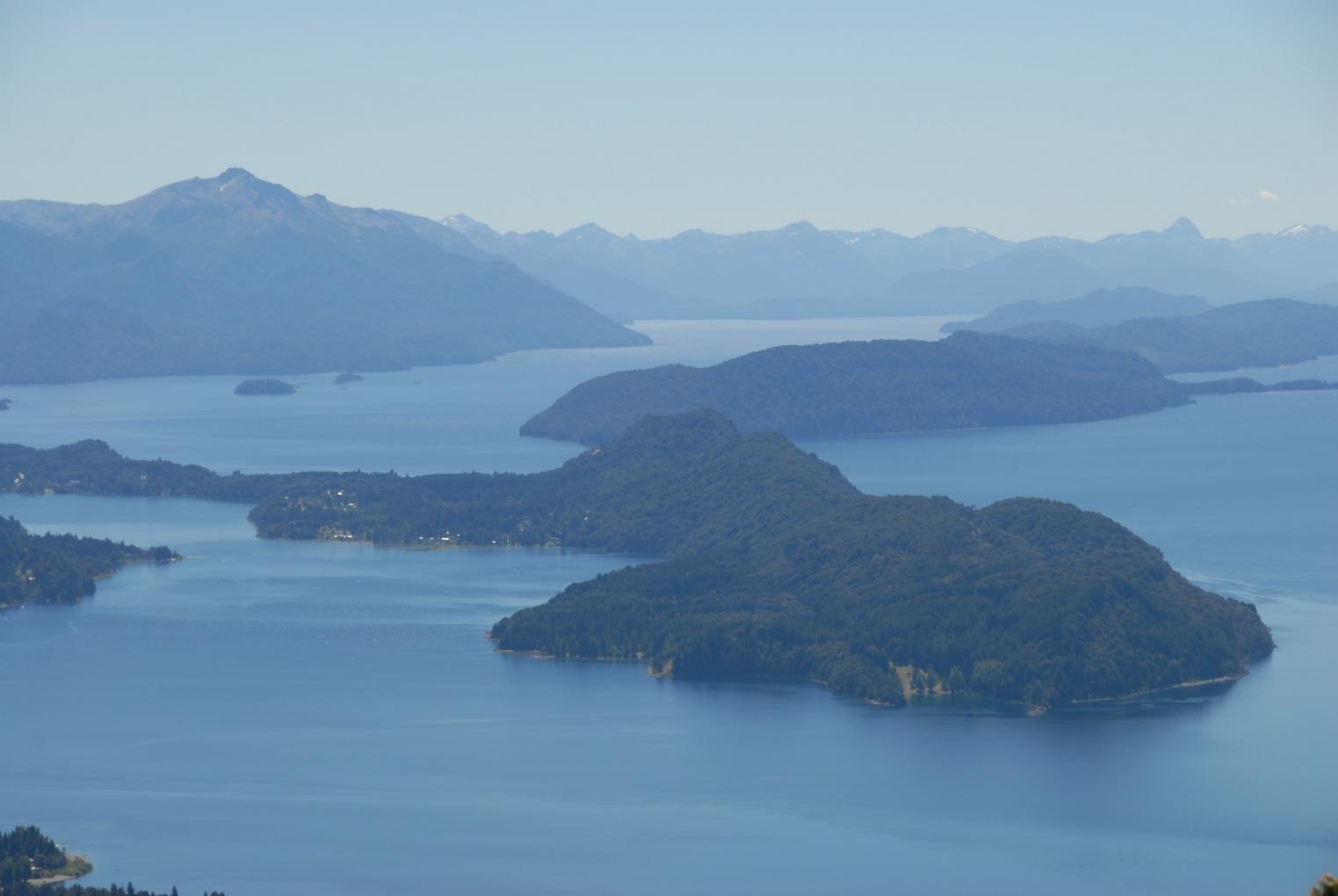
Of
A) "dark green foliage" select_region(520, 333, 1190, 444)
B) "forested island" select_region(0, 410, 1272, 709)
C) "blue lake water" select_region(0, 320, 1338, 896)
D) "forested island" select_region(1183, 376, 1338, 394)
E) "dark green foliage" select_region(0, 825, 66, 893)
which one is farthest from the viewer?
"forested island" select_region(1183, 376, 1338, 394)

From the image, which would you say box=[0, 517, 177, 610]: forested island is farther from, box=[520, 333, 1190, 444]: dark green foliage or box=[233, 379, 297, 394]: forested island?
box=[233, 379, 297, 394]: forested island

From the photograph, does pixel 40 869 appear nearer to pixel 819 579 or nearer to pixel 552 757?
pixel 552 757

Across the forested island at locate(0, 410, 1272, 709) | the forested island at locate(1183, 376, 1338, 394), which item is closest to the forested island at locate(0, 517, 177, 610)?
the forested island at locate(0, 410, 1272, 709)

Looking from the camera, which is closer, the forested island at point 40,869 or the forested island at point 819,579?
the forested island at point 40,869

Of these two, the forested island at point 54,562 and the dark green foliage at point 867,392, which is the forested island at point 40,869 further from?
the dark green foliage at point 867,392

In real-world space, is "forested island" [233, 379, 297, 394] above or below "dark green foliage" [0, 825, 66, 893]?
above

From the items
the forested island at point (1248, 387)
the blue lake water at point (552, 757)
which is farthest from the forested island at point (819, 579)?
the forested island at point (1248, 387)
